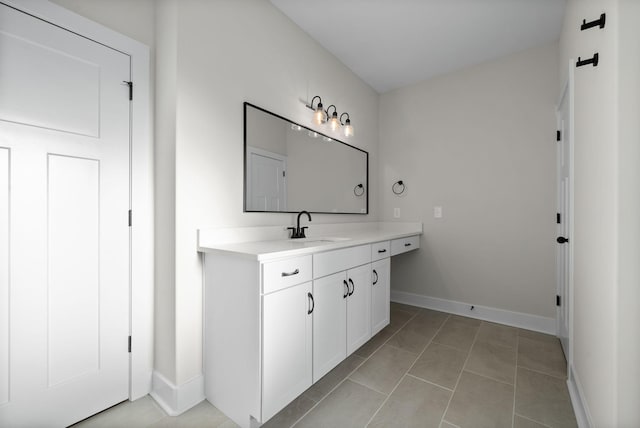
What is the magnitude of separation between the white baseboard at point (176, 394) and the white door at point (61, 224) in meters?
0.17

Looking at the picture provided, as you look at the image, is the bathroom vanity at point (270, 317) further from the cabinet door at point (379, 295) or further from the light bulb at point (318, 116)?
the light bulb at point (318, 116)

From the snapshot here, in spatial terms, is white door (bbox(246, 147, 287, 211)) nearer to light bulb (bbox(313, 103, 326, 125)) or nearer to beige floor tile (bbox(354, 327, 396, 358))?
light bulb (bbox(313, 103, 326, 125))

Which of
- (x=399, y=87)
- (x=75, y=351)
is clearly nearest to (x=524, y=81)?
(x=399, y=87)

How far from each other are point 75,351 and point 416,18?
3.10m

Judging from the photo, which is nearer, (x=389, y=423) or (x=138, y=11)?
(x=389, y=423)

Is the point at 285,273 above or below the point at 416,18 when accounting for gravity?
below

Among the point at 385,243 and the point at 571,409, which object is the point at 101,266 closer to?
the point at 385,243

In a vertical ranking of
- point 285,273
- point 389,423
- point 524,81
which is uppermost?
point 524,81

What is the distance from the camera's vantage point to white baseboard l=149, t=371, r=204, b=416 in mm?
1499

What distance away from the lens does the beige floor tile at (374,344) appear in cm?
214

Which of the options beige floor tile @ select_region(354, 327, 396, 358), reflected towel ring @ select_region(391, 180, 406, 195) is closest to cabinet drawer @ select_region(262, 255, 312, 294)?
beige floor tile @ select_region(354, 327, 396, 358)

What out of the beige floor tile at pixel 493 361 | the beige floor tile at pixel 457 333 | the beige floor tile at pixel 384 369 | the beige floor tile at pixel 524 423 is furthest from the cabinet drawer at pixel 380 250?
the beige floor tile at pixel 524 423

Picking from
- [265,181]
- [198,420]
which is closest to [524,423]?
[198,420]

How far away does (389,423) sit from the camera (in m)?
1.43
